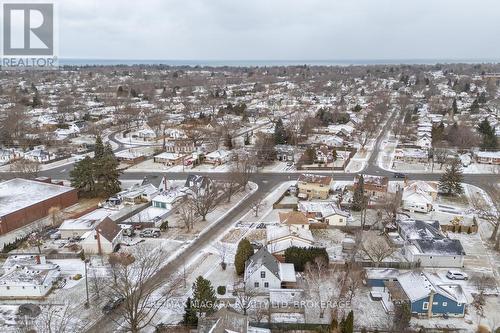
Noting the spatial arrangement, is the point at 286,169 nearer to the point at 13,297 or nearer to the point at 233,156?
the point at 233,156

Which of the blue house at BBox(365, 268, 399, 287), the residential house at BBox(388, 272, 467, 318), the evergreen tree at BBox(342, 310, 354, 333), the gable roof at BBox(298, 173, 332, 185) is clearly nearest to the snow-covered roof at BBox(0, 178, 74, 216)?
the gable roof at BBox(298, 173, 332, 185)

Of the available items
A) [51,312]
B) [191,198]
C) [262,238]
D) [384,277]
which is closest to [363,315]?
[384,277]

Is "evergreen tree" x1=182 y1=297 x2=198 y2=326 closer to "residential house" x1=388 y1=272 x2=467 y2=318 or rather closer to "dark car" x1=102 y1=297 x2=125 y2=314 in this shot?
"dark car" x1=102 y1=297 x2=125 y2=314

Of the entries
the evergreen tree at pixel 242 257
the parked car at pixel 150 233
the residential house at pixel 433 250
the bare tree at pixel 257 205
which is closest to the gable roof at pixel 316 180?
the bare tree at pixel 257 205

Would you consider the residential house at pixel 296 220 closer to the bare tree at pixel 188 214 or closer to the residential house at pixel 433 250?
the residential house at pixel 433 250

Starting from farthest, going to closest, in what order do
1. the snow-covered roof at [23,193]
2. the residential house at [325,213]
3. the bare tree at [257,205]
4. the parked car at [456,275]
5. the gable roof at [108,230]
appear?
the bare tree at [257,205] < the snow-covered roof at [23,193] < the residential house at [325,213] < the gable roof at [108,230] < the parked car at [456,275]
